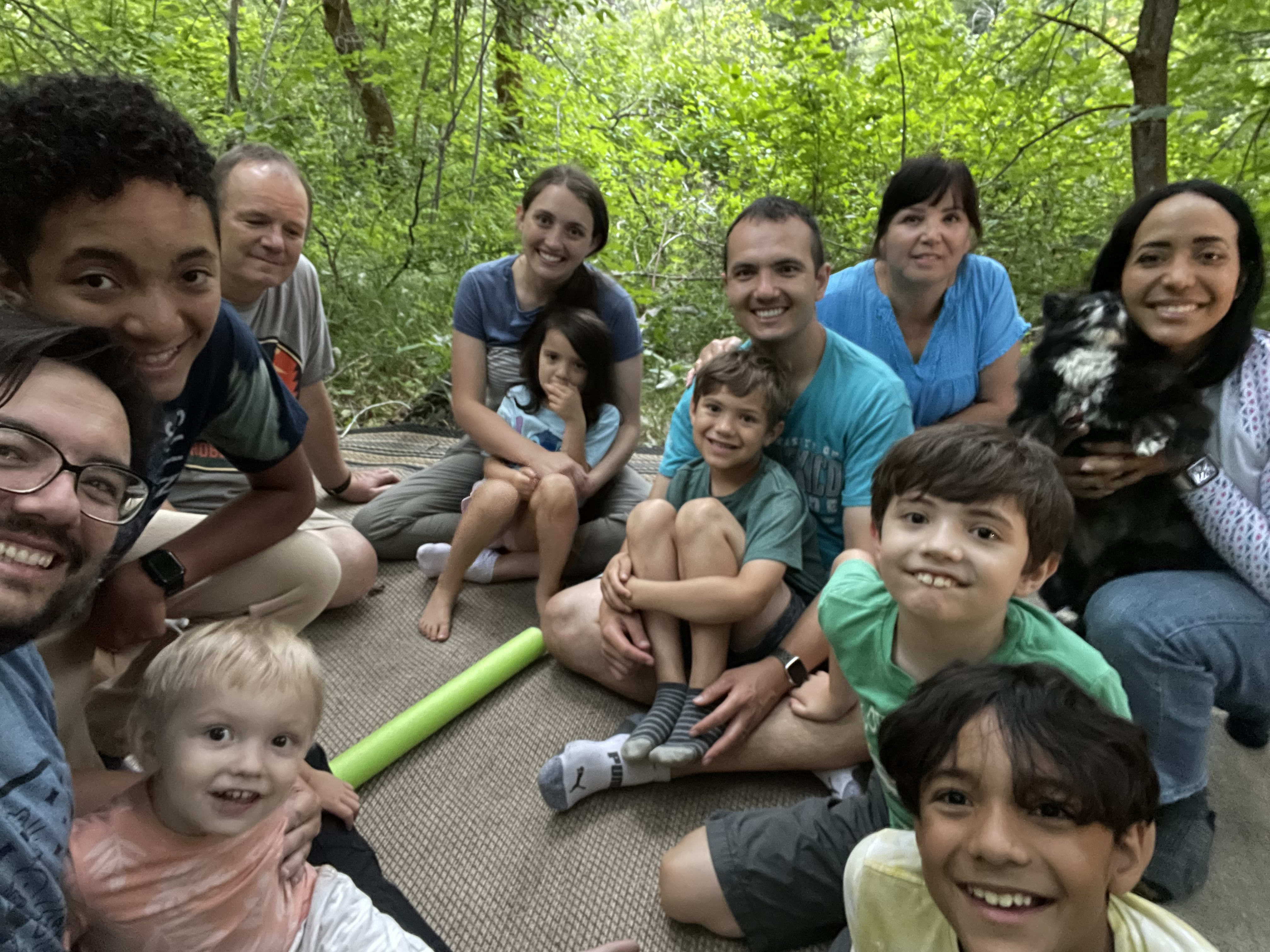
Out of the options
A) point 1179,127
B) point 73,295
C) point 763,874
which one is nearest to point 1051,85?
point 1179,127

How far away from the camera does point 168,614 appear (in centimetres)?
150

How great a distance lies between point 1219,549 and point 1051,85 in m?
2.28

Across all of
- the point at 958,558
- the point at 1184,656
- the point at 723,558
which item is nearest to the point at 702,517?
the point at 723,558

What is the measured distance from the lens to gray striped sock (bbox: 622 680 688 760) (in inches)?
56.5

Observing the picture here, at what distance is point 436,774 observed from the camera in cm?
154

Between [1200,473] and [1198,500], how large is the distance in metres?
0.05

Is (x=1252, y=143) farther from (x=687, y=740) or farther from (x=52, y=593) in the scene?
(x=52, y=593)

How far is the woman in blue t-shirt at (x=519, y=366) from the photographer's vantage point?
202 centimetres

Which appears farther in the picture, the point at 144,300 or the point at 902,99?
the point at 902,99

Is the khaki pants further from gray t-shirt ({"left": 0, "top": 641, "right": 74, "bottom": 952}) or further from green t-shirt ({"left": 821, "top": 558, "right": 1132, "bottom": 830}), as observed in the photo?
green t-shirt ({"left": 821, "top": 558, "right": 1132, "bottom": 830})

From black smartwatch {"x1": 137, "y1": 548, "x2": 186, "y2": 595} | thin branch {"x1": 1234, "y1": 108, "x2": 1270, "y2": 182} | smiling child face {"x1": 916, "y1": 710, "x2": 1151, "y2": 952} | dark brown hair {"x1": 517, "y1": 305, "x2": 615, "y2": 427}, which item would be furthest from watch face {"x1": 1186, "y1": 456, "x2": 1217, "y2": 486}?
black smartwatch {"x1": 137, "y1": 548, "x2": 186, "y2": 595}

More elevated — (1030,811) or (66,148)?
(66,148)

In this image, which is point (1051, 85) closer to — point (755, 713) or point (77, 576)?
point (755, 713)

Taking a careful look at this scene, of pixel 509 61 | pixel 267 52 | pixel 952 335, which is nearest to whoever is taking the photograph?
pixel 952 335
